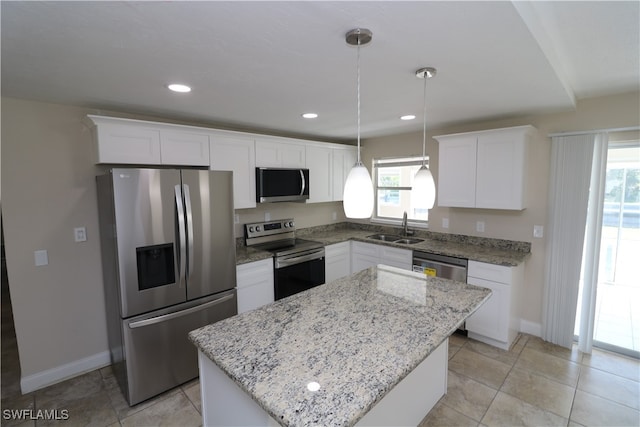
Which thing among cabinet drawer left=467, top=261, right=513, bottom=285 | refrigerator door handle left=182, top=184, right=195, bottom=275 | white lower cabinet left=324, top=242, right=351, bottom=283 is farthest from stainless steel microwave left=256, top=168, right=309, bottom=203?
cabinet drawer left=467, top=261, right=513, bottom=285

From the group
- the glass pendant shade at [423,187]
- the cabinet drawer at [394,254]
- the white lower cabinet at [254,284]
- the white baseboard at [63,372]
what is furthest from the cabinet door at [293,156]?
the white baseboard at [63,372]

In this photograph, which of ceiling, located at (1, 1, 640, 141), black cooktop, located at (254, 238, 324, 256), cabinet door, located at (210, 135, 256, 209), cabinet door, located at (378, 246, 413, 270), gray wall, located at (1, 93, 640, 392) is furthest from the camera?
cabinet door, located at (378, 246, 413, 270)

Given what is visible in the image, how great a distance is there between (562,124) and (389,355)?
2954 mm

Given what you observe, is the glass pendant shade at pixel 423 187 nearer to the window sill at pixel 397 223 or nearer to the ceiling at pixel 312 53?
the ceiling at pixel 312 53

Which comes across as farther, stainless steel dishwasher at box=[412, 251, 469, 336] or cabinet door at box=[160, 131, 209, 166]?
stainless steel dishwasher at box=[412, 251, 469, 336]

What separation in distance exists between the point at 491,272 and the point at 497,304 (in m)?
0.32

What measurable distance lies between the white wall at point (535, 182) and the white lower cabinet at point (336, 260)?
120 cm

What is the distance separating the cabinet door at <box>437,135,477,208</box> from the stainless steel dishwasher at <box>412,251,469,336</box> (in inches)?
24.9

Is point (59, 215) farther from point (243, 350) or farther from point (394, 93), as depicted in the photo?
point (394, 93)

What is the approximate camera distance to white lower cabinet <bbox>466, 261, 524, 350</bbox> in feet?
9.37

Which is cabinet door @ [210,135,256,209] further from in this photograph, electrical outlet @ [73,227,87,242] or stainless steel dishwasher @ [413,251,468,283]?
stainless steel dishwasher @ [413,251,468,283]

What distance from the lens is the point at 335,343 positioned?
1.39 meters

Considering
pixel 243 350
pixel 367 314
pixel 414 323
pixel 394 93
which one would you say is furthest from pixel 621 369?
pixel 243 350

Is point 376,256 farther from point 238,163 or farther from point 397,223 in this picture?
point 238,163
